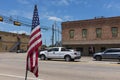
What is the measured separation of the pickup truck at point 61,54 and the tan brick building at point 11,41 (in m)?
54.7

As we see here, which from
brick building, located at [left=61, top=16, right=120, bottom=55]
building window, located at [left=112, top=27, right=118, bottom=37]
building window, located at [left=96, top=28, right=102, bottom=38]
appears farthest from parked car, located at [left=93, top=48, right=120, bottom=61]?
building window, located at [left=96, top=28, right=102, bottom=38]

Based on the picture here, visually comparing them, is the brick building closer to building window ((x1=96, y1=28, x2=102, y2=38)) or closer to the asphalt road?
building window ((x1=96, y1=28, x2=102, y2=38))

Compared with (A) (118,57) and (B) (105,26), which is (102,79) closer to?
(A) (118,57)

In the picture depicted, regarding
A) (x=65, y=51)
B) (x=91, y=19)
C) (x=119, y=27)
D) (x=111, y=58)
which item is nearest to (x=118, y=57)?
(x=111, y=58)

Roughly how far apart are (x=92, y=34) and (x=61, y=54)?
13.3 metres

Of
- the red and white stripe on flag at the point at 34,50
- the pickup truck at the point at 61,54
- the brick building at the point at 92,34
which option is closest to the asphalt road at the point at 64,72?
the red and white stripe on flag at the point at 34,50

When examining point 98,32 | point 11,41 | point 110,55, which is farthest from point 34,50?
point 11,41

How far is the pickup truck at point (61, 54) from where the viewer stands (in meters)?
31.4

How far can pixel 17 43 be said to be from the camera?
9369 centimetres

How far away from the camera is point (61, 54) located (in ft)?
105

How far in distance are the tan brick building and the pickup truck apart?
54.7m

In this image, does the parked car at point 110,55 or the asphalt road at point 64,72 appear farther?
the parked car at point 110,55

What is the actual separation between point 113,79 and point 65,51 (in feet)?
61.4

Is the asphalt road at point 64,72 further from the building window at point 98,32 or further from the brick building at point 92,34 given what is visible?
the building window at point 98,32
